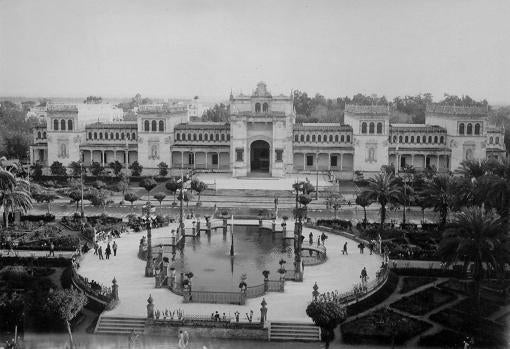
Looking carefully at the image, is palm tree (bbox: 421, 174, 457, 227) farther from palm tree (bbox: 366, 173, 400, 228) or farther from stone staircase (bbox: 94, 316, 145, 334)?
stone staircase (bbox: 94, 316, 145, 334)

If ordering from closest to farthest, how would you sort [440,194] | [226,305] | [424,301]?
[226,305]
[424,301]
[440,194]

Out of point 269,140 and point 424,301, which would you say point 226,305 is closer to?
point 424,301

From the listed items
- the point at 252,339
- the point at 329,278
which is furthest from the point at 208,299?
the point at 329,278

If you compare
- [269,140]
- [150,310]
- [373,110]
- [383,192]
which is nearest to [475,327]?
[150,310]

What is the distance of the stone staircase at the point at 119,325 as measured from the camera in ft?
98.2

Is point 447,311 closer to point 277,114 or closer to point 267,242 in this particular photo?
point 267,242

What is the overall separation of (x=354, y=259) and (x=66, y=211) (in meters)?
28.6

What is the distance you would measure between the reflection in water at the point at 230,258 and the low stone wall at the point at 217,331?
5484 millimetres

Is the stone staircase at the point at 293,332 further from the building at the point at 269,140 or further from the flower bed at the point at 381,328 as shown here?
the building at the point at 269,140

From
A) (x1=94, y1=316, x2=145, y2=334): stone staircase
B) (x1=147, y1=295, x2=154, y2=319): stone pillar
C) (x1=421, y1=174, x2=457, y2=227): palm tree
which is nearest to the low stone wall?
(x1=147, y1=295, x2=154, y2=319): stone pillar

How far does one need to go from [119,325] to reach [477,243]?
1733cm

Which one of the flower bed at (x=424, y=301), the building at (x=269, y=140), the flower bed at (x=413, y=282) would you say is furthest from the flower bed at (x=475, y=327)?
the building at (x=269, y=140)

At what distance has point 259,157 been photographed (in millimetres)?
80875

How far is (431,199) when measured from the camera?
4869 centimetres
